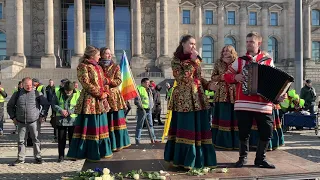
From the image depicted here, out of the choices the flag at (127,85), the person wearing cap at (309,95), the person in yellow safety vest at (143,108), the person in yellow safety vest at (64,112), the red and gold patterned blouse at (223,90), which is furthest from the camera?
the person wearing cap at (309,95)

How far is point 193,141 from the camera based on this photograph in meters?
5.59

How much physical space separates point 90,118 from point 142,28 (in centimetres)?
3864

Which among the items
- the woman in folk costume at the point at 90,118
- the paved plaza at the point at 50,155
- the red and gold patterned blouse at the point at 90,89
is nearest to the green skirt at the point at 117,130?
the woman in folk costume at the point at 90,118

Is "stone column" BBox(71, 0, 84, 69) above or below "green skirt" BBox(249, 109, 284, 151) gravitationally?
above

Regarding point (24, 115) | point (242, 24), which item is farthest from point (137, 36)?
point (24, 115)

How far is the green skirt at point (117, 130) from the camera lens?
7609 millimetres

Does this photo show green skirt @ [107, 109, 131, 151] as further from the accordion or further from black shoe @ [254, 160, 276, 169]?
the accordion

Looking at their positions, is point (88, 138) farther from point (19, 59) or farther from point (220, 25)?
point (220, 25)

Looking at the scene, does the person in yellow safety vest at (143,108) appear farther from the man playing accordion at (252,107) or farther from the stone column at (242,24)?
the stone column at (242,24)

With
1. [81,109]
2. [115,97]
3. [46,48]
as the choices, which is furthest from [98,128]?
[46,48]

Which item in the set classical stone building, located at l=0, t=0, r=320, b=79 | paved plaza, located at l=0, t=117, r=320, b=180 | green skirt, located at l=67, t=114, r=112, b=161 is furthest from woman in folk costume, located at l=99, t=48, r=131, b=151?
classical stone building, located at l=0, t=0, r=320, b=79

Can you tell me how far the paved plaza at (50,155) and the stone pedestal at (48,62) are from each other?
25.1 m

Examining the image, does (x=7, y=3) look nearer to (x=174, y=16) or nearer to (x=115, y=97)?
(x=174, y=16)

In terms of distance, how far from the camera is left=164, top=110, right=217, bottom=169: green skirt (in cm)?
561
